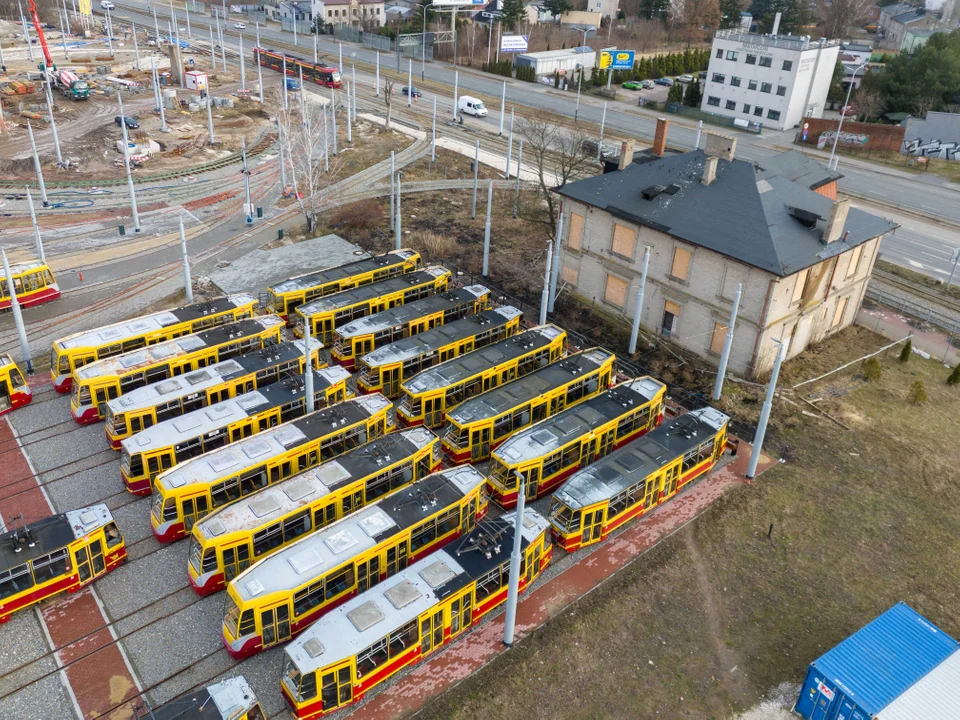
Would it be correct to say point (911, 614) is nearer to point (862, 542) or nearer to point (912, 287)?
point (862, 542)

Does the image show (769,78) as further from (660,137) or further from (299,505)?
(299,505)

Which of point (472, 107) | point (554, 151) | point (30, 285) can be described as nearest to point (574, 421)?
point (30, 285)

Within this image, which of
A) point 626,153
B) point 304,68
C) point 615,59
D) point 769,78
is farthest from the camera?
point 615,59

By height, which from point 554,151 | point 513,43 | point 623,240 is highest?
point 513,43

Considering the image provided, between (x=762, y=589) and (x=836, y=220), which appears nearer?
(x=762, y=589)

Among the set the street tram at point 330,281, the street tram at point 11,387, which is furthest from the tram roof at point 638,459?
the street tram at point 11,387

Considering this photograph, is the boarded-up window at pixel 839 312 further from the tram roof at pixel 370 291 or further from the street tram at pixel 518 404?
the tram roof at pixel 370 291
